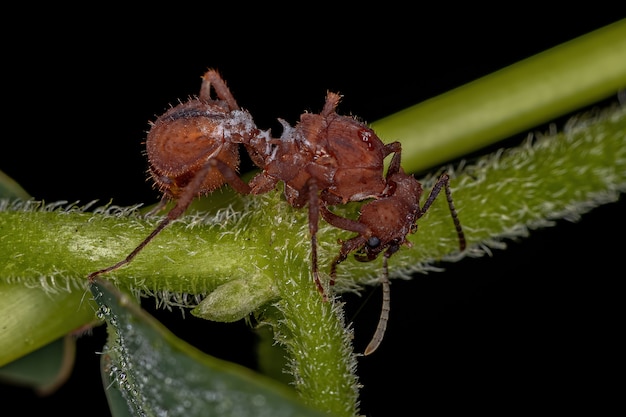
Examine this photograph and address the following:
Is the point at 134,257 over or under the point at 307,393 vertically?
over

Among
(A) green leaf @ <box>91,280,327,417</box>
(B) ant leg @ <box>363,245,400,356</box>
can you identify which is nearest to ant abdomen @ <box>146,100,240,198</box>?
(B) ant leg @ <box>363,245,400,356</box>

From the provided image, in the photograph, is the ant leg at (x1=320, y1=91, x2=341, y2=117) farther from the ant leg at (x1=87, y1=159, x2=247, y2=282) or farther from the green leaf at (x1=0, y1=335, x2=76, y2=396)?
the green leaf at (x1=0, y1=335, x2=76, y2=396)

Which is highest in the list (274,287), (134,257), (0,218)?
(0,218)

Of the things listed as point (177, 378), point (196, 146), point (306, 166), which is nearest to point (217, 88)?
point (196, 146)

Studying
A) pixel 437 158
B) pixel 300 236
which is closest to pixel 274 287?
pixel 300 236

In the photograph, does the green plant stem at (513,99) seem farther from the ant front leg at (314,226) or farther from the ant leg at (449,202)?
the ant front leg at (314,226)

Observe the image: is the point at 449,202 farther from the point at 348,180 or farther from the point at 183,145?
the point at 183,145

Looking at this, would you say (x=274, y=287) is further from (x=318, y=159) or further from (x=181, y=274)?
(x=318, y=159)

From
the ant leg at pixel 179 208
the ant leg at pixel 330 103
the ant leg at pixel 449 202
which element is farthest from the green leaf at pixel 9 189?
the ant leg at pixel 449 202
